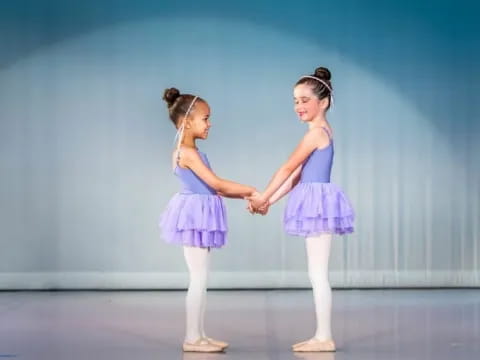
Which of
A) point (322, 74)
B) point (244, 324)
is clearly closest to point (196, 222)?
point (322, 74)

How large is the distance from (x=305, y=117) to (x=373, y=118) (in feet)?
10.3

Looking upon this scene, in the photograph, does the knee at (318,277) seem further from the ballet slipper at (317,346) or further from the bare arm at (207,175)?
the bare arm at (207,175)

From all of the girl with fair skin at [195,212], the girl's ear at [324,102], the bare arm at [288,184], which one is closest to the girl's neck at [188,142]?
the girl with fair skin at [195,212]

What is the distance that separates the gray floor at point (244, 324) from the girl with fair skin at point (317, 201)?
23 cm

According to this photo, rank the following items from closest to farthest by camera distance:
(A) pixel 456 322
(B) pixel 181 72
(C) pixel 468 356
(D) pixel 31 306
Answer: (C) pixel 468 356, (A) pixel 456 322, (D) pixel 31 306, (B) pixel 181 72

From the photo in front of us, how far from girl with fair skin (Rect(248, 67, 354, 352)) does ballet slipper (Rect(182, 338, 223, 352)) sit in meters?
0.36

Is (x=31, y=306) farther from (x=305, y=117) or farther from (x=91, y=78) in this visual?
(x=305, y=117)

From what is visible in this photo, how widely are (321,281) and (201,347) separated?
0.62 meters

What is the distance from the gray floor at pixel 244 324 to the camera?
4.48m

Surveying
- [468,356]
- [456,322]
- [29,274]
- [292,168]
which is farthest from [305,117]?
[29,274]

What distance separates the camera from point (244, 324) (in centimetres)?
550

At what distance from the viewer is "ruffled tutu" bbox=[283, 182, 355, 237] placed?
14.7ft

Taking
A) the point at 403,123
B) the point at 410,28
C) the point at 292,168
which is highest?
the point at 410,28

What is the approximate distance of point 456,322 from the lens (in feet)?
18.3
